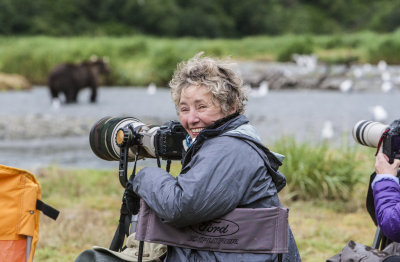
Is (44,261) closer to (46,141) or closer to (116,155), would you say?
(116,155)

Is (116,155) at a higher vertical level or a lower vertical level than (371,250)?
higher

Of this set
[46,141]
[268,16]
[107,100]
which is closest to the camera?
A: [46,141]

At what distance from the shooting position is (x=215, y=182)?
6.91 feet

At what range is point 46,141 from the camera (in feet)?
34.2

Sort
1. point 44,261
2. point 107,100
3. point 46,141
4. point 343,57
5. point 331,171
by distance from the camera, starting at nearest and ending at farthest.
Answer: point 44,261 → point 331,171 → point 46,141 → point 107,100 → point 343,57

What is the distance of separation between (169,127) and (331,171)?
3.34 metres

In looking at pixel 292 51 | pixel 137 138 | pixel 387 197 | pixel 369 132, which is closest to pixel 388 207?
pixel 387 197

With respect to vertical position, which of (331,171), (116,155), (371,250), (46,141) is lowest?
(46,141)

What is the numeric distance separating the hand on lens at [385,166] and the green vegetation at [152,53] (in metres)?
16.3

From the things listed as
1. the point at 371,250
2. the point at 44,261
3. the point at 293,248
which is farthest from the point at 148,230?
the point at 44,261

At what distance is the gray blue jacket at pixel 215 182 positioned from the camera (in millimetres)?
2107

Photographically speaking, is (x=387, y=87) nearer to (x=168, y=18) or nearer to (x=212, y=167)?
(x=212, y=167)

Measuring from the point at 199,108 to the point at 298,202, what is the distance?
3322 millimetres

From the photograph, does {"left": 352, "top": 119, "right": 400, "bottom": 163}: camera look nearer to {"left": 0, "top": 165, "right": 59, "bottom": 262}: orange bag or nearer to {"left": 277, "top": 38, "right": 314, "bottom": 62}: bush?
{"left": 0, "top": 165, "right": 59, "bottom": 262}: orange bag
